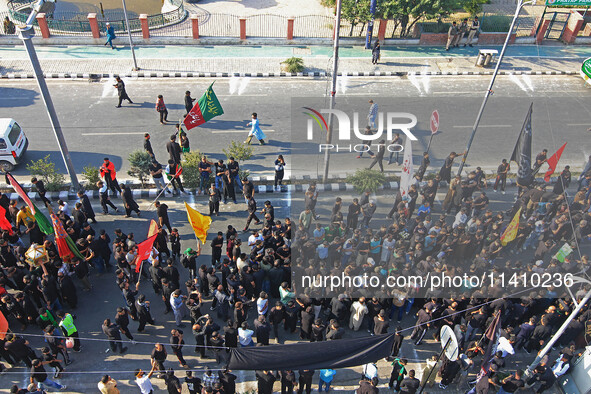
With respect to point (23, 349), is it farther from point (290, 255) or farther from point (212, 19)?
point (212, 19)

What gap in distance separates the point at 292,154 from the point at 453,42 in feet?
45.6

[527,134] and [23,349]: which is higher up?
[527,134]

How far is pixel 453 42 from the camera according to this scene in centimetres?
2617

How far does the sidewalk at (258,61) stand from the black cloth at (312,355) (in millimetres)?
16646

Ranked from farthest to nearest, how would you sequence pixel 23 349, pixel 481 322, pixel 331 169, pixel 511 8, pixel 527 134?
1. pixel 511 8
2. pixel 331 169
3. pixel 527 134
4. pixel 481 322
5. pixel 23 349

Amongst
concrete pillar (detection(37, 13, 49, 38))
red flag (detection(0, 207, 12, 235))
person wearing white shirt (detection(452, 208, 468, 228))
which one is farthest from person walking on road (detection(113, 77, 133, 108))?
person wearing white shirt (detection(452, 208, 468, 228))

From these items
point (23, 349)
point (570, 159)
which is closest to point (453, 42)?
point (570, 159)

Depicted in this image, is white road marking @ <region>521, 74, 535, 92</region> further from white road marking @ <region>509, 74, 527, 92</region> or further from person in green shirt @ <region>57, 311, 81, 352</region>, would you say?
person in green shirt @ <region>57, 311, 81, 352</region>

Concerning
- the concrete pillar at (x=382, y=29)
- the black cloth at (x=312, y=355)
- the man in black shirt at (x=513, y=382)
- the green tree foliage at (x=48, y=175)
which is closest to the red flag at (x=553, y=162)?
the man in black shirt at (x=513, y=382)

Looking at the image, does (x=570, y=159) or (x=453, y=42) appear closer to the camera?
(x=570, y=159)

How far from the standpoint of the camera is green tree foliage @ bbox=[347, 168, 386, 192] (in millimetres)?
15828

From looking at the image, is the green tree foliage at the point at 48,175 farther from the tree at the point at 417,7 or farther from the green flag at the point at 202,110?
the tree at the point at 417,7

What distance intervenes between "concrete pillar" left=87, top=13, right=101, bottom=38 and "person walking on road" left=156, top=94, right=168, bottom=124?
8738 mm

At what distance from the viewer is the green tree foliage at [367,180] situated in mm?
15828
